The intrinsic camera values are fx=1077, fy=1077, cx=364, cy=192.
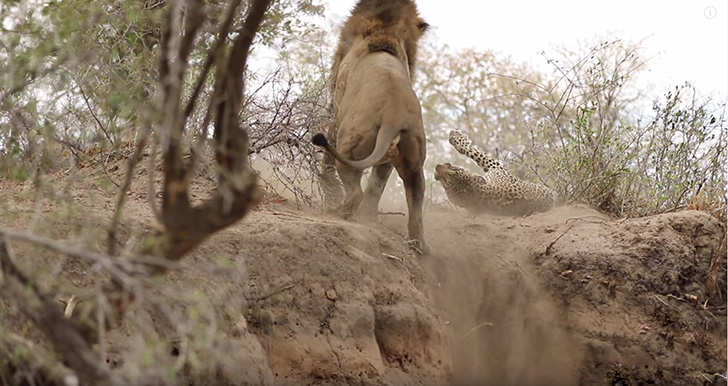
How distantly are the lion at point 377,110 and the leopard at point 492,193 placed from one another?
1.38 metres

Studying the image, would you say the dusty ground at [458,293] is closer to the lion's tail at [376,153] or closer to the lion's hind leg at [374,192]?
the lion's hind leg at [374,192]

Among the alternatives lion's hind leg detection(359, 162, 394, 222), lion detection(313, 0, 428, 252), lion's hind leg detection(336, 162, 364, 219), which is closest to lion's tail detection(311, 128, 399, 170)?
lion detection(313, 0, 428, 252)

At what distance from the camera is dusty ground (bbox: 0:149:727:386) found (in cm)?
633

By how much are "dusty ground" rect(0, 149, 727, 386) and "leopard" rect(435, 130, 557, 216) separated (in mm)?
239

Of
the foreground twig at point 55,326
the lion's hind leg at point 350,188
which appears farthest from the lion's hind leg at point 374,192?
the foreground twig at point 55,326

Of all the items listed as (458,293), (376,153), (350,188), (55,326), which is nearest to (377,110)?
(376,153)

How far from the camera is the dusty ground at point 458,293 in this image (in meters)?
6.33

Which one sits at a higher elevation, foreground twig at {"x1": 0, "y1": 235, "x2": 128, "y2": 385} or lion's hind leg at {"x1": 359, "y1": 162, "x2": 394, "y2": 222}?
lion's hind leg at {"x1": 359, "y1": 162, "x2": 394, "y2": 222}

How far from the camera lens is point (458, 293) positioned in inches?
316

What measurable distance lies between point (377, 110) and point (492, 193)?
239cm

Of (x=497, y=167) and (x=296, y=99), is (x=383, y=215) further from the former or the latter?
(x=497, y=167)

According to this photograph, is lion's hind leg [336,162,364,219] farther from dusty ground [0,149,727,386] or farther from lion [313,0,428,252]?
dusty ground [0,149,727,386]

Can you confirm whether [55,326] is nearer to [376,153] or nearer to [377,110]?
[376,153]

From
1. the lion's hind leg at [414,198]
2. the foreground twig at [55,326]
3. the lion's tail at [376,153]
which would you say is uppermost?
the lion's tail at [376,153]
